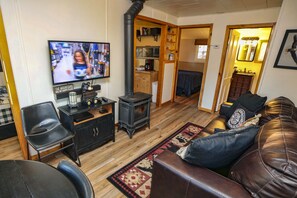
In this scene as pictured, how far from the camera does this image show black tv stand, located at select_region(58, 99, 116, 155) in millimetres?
2029

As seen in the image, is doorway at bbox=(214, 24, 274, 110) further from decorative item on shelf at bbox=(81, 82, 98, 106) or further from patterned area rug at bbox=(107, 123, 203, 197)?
decorative item on shelf at bbox=(81, 82, 98, 106)

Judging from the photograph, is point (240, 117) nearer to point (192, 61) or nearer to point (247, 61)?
point (247, 61)

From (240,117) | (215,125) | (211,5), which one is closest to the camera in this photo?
(240,117)

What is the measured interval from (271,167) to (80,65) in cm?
226

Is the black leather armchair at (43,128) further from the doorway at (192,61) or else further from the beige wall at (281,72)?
the doorway at (192,61)

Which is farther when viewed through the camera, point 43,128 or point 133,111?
point 133,111

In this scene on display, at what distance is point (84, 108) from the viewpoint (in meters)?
2.11

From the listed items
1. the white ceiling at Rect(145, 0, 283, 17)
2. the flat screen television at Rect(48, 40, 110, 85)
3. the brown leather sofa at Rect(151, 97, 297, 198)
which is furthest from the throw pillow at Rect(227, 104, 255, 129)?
the flat screen television at Rect(48, 40, 110, 85)

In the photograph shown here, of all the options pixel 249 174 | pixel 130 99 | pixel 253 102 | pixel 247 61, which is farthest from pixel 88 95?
pixel 247 61

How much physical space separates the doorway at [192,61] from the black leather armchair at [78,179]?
14.4 feet

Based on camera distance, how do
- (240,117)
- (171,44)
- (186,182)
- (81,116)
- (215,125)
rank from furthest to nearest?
1. (171,44)
2. (215,125)
3. (81,116)
4. (240,117)
5. (186,182)

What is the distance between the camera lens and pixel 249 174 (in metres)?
0.93

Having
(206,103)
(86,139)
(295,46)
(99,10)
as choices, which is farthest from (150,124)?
(295,46)

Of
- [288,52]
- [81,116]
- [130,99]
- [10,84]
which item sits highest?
[288,52]
